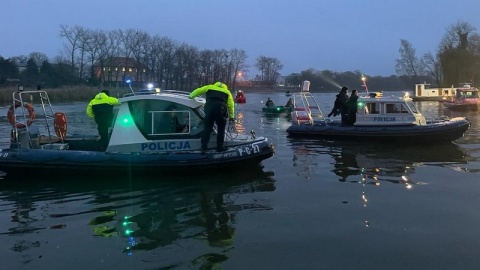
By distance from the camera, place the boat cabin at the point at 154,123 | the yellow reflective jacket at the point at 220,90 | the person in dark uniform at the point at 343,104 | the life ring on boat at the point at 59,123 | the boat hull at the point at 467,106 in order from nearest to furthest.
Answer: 1. the yellow reflective jacket at the point at 220,90
2. the boat cabin at the point at 154,123
3. the life ring on boat at the point at 59,123
4. the person in dark uniform at the point at 343,104
5. the boat hull at the point at 467,106

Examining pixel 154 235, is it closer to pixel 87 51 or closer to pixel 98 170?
pixel 98 170

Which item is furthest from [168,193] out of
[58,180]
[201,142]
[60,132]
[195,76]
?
[195,76]

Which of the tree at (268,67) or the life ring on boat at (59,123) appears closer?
the life ring on boat at (59,123)

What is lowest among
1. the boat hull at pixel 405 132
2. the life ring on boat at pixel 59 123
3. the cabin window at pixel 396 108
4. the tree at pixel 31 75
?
the boat hull at pixel 405 132

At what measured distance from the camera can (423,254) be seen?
636 cm

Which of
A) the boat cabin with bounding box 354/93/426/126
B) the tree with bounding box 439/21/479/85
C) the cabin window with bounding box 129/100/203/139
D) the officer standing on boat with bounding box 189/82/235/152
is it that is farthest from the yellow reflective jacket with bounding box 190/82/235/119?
the tree with bounding box 439/21/479/85

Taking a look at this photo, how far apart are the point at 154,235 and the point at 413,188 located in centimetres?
588

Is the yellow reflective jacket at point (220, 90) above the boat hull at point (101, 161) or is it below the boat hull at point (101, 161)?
above

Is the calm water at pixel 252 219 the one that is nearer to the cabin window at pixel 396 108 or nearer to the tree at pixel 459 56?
the cabin window at pixel 396 108

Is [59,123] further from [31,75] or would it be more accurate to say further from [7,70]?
[31,75]

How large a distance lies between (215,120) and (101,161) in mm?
2846

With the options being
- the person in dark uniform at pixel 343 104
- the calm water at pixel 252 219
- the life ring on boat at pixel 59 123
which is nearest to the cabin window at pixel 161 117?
the calm water at pixel 252 219

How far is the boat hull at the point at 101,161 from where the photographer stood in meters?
11.1

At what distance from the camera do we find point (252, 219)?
7.95 m
